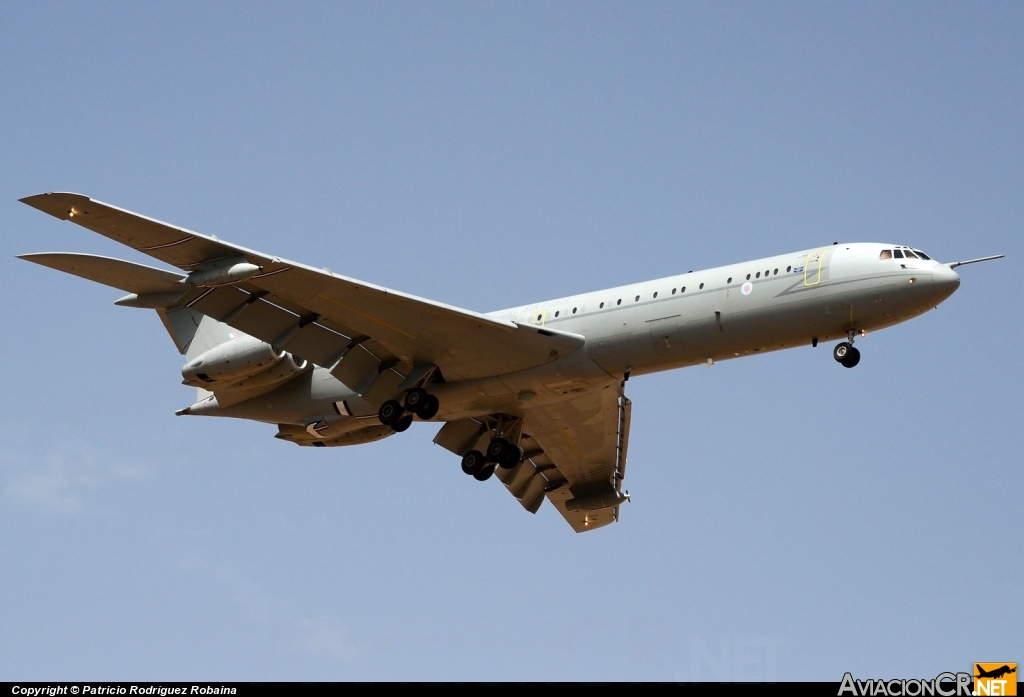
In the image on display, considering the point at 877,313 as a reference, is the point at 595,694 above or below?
below

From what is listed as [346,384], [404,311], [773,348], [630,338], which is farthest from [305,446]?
[773,348]

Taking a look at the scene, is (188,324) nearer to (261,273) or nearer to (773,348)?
(261,273)

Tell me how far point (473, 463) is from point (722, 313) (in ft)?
29.4

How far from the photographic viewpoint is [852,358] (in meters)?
30.8

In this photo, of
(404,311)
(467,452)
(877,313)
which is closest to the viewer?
(877,313)

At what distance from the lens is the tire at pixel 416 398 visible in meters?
33.4

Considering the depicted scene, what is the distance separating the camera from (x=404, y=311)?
32.4m

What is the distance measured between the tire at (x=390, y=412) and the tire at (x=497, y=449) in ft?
10.3

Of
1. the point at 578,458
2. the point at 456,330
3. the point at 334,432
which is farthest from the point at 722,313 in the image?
the point at 334,432

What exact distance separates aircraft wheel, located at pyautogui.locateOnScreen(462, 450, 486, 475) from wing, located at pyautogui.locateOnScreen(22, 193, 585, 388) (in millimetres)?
3452

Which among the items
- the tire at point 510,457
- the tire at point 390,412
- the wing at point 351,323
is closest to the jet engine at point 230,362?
the wing at point 351,323

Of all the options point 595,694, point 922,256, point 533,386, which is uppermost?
point 922,256

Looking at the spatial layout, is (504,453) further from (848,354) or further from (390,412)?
(848,354)

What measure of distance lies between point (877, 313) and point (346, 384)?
1378cm
